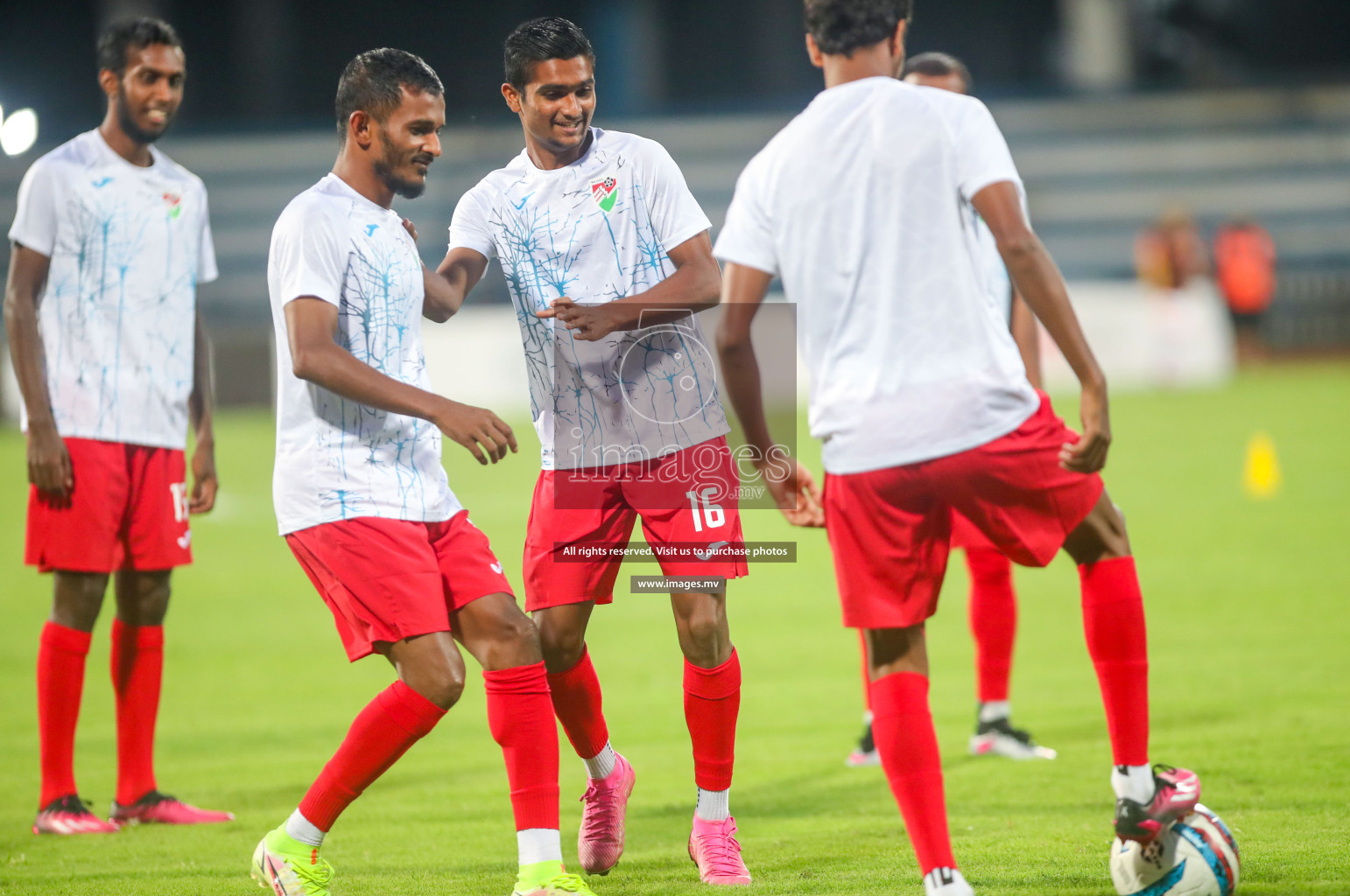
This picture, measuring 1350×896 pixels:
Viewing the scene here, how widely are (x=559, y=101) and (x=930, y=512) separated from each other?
1581 mm

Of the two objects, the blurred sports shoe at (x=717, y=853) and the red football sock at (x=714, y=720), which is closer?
the blurred sports shoe at (x=717, y=853)

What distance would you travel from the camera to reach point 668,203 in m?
4.08

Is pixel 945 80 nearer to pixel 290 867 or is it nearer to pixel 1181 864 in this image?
pixel 1181 864

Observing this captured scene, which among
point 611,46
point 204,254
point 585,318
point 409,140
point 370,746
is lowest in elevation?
point 370,746

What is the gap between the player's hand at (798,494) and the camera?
3445 millimetres

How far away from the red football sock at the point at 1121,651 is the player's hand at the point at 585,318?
1358 mm

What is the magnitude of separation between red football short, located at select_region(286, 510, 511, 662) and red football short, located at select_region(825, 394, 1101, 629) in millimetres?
968

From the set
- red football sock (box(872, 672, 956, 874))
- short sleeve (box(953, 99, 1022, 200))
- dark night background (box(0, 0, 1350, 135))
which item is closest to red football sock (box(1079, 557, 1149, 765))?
red football sock (box(872, 672, 956, 874))

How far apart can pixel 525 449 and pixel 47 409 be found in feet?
41.3

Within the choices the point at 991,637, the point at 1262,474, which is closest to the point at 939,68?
the point at 991,637

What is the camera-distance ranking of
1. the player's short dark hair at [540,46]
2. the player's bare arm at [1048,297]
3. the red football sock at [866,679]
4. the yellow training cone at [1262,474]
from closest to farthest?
the player's bare arm at [1048,297] < the red football sock at [866,679] < the player's short dark hair at [540,46] < the yellow training cone at [1262,474]

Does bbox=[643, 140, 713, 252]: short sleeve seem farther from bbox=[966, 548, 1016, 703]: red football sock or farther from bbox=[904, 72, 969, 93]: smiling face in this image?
bbox=[966, 548, 1016, 703]: red football sock

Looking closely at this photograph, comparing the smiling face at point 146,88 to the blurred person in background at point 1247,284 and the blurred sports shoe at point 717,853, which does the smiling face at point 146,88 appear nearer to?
the blurred sports shoe at point 717,853

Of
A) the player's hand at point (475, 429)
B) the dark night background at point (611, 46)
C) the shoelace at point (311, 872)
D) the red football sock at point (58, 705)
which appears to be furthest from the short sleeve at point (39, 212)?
the dark night background at point (611, 46)
